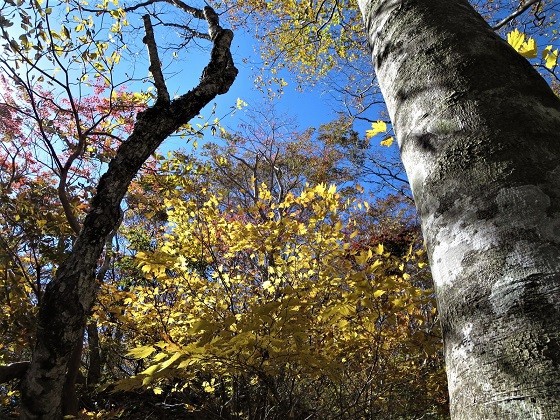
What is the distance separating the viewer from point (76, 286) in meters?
2.00

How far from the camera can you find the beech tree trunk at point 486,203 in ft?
1.41

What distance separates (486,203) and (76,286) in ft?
6.66

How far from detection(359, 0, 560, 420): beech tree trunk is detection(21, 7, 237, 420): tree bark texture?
1.87 meters

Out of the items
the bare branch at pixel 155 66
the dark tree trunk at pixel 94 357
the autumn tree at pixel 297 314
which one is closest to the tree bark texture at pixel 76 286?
the bare branch at pixel 155 66

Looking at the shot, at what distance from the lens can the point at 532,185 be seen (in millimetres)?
534

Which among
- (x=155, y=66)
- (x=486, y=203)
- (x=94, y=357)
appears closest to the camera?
(x=486, y=203)

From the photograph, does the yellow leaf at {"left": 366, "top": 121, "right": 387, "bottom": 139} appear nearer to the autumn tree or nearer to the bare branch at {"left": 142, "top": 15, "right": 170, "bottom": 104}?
the autumn tree

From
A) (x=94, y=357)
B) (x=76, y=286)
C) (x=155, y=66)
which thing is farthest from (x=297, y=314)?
(x=94, y=357)

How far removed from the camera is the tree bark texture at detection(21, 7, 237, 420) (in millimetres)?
1926

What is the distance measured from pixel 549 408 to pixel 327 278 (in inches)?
90.8

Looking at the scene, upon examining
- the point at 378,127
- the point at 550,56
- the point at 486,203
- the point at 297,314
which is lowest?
the point at 486,203

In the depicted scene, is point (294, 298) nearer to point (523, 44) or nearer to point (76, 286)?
point (76, 286)

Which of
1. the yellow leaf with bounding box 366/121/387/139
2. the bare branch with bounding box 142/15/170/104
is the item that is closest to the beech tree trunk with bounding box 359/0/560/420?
the yellow leaf with bounding box 366/121/387/139

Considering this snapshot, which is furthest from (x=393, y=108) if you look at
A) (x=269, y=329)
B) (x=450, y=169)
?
(x=269, y=329)
